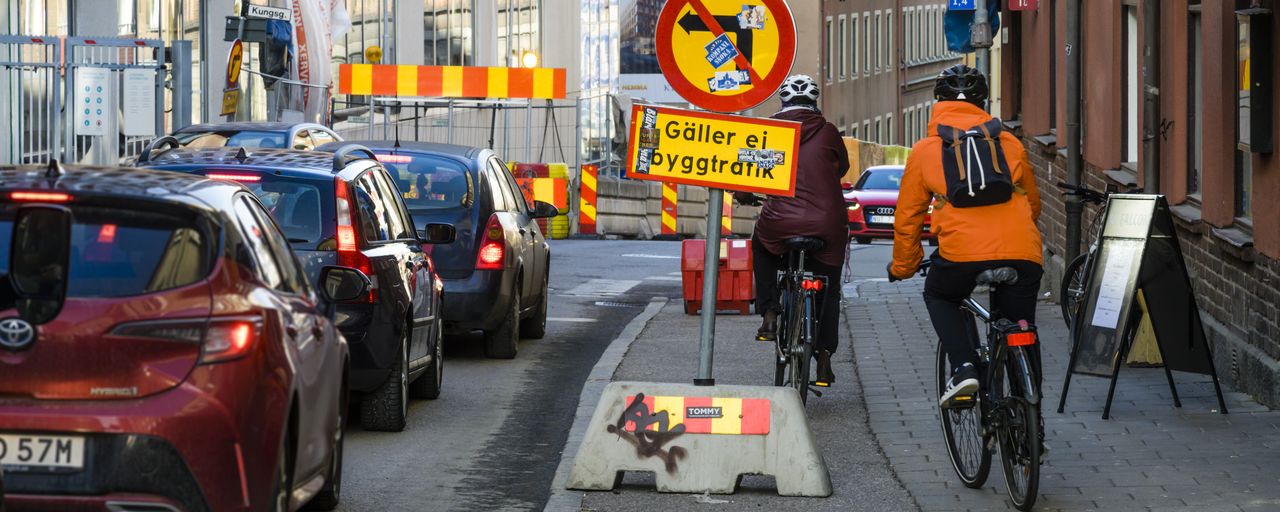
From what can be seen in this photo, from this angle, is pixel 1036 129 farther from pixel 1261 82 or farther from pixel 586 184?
pixel 586 184

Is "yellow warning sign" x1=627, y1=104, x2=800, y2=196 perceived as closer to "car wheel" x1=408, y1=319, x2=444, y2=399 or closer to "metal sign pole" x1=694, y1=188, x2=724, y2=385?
"metal sign pole" x1=694, y1=188, x2=724, y2=385

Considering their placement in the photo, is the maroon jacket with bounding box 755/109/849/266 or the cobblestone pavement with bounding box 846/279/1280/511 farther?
the maroon jacket with bounding box 755/109/849/266

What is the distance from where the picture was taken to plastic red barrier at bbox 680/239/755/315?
1778 cm

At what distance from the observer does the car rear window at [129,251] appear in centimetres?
584

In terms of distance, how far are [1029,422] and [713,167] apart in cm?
178

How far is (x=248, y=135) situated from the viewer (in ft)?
66.2

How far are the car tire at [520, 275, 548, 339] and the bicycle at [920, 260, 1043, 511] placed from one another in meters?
7.31

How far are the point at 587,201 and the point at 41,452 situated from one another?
31880 mm

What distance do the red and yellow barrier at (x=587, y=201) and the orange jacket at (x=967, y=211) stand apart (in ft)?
94.0

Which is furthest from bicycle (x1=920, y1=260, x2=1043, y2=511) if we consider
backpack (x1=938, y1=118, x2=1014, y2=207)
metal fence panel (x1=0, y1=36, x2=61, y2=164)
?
metal fence panel (x1=0, y1=36, x2=61, y2=164)

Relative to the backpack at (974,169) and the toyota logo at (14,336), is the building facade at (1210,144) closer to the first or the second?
the backpack at (974,169)

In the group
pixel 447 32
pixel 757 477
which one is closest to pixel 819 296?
pixel 757 477

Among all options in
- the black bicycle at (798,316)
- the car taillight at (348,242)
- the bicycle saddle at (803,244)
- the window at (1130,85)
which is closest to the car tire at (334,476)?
the car taillight at (348,242)

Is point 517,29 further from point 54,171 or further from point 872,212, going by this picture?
point 54,171
